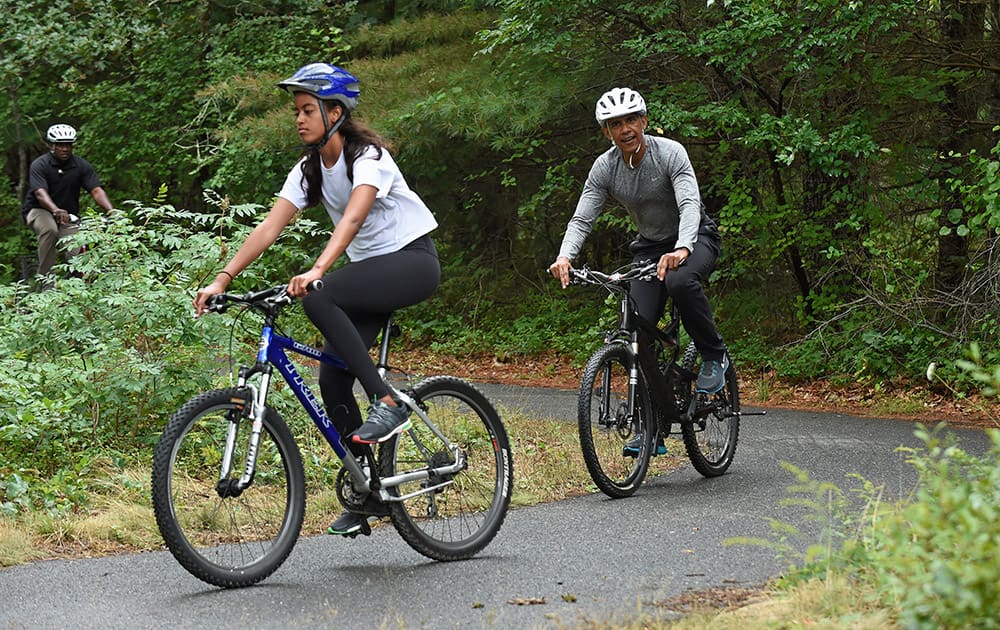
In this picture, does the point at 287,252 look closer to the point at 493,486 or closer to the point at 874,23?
the point at 493,486

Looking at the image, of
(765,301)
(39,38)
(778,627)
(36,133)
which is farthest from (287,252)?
(36,133)

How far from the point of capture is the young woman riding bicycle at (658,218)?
7.71 meters

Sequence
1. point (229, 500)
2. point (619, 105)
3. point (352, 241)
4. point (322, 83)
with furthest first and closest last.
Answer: point (619, 105)
point (352, 241)
point (322, 83)
point (229, 500)

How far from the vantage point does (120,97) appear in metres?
24.6

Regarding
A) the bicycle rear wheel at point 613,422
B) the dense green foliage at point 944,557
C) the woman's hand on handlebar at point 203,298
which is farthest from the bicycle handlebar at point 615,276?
the dense green foliage at point 944,557

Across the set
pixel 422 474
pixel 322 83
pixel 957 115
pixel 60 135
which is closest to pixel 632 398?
pixel 422 474

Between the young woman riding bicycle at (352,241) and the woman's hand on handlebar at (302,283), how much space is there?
0.06 metres

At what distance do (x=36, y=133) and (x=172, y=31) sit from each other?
416cm

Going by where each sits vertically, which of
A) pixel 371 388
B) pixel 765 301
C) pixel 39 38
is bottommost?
pixel 765 301

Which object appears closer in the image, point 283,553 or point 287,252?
point 283,553

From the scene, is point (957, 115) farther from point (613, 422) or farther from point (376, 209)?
point (376, 209)

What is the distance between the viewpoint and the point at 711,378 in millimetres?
8312

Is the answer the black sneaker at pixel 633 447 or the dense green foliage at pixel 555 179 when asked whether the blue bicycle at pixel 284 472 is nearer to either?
the black sneaker at pixel 633 447

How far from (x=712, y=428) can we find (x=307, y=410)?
3.58 m
